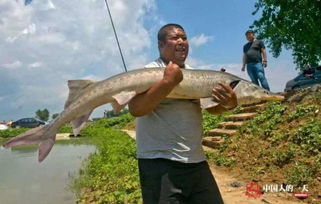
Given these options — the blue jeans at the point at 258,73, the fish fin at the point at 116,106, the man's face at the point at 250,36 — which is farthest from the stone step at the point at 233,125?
the fish fin at the point at 116,106

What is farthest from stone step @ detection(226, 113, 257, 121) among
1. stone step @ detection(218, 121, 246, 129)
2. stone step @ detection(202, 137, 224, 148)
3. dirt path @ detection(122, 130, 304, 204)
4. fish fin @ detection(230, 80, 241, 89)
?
fish fin @ detection(230, 80, 241, 89)

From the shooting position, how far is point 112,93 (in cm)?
281

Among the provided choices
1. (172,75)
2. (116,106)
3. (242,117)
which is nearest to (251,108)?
(242,117)

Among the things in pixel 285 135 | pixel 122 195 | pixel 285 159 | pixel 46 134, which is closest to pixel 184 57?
pixel 46 134

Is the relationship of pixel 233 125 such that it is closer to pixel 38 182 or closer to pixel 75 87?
pixel 38 182

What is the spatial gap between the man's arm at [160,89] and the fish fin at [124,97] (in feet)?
0.42

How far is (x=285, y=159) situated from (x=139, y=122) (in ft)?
16.7

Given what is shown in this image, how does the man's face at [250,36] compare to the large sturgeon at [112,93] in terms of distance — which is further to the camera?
the man's face at [250,36]

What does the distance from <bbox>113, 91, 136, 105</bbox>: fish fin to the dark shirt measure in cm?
912

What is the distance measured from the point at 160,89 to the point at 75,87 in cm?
79

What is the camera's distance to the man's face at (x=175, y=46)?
2857mm

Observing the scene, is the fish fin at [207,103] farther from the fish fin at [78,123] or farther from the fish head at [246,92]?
the fish fin at [78,123]

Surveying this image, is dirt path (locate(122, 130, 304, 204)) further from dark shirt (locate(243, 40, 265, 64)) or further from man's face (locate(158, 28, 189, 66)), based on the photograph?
dark shirt (locate(243, 40, 265, 64))

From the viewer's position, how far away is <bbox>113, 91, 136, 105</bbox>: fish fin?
2707 mm
